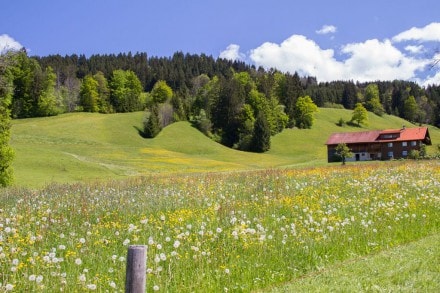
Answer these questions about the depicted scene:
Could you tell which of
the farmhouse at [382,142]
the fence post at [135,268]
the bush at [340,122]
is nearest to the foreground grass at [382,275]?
the fence post at [135,268]

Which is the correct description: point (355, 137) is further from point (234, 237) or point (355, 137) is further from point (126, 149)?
point (234, 237)

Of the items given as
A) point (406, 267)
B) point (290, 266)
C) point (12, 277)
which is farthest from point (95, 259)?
point (406, 267)

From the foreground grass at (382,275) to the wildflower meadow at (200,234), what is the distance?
605mm

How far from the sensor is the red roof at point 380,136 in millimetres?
80537

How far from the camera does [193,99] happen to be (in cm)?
11700

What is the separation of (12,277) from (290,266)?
4933 millimetres

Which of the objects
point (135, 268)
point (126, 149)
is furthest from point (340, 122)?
point (135, 268)

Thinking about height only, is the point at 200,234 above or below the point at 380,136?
below

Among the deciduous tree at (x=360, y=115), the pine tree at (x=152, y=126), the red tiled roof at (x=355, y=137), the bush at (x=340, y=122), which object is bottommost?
the red tiled roof at (x=355, y=137)

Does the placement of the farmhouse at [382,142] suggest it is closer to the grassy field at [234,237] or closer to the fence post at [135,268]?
the grassy field at [234,237]

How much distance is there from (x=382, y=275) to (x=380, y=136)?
82.2 m

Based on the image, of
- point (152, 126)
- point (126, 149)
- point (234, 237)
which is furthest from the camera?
point (152, 126)

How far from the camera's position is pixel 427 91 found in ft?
588

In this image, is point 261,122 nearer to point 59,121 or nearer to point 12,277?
point 59,121
